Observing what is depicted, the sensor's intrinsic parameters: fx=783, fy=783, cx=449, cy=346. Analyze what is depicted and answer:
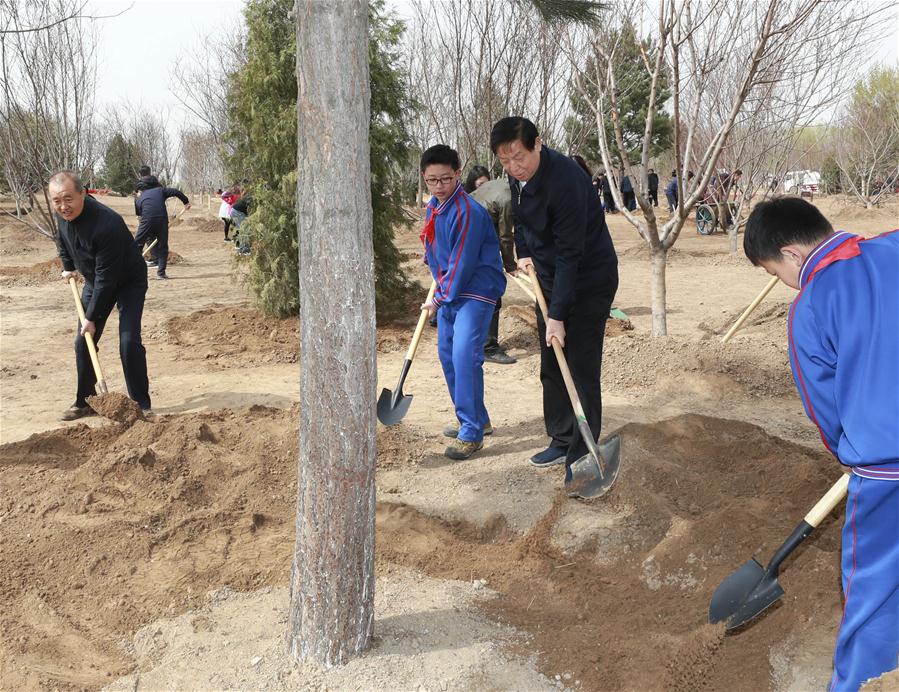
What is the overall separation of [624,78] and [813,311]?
22.4ft

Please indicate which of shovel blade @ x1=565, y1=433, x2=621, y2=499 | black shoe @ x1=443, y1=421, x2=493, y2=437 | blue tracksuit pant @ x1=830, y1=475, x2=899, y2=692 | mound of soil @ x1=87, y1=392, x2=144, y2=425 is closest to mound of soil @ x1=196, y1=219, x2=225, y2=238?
mound of soil @ x1=87, y1=392, x2=144, y2=425

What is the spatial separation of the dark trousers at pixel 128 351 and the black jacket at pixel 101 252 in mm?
85

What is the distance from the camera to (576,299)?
412 centimetres

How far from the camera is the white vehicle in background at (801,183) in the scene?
75.3 ft

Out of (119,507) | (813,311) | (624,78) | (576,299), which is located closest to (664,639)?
(813,311)

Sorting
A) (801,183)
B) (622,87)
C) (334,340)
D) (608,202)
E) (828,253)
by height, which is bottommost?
(334,340)

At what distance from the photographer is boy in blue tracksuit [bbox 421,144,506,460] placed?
457cm

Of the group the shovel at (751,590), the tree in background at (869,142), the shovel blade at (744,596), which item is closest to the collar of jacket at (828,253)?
the shovel at (751,590)

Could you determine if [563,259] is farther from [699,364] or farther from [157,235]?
[157,235]

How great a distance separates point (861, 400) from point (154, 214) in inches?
458

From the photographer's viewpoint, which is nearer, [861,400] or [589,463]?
[861,400]

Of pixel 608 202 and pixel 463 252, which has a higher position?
pixel 608 202

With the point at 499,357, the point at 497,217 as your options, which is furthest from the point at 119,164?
the point at 499,357

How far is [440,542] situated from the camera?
3.61 m
